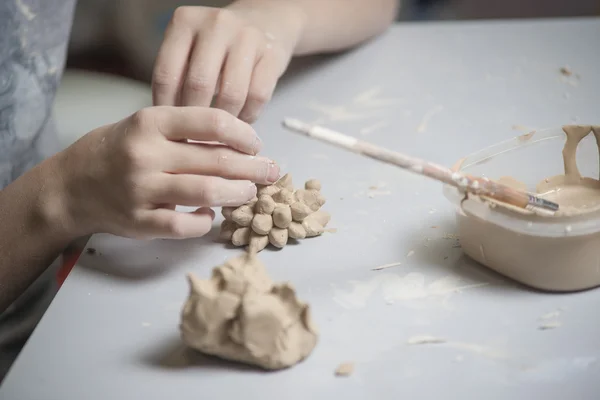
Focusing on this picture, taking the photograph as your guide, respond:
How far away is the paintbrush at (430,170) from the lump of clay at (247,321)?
13 cm

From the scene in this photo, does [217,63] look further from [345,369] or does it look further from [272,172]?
[345,369]

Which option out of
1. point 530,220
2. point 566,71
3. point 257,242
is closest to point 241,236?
point 257,242

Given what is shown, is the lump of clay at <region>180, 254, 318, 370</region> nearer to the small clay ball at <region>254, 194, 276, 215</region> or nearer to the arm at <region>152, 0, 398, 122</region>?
the small clay ball at <region>254, 194, 276, 215</region>

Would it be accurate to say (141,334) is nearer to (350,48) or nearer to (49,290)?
(49,290)

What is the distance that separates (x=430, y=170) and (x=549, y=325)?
0.16 meters

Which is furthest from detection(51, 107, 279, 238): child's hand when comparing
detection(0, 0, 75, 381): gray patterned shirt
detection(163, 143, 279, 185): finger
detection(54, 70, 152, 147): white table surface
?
detection(54, 70, 152, 147): white table surface

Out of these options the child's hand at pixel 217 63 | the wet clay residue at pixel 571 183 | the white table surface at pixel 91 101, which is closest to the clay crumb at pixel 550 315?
the wet clay residue at pixel 571 183

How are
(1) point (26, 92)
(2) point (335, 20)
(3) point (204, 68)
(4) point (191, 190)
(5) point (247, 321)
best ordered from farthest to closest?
(2) point (335, 20) < (1) point (26, 92) < (3) point (204, 68) < (4) point (191, 190) < (5) point (247, 321)

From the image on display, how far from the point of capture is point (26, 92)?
86 centimetres

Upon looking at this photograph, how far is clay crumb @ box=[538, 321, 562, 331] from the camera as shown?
1.71 ft

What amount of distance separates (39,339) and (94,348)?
0.16 feet

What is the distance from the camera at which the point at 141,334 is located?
0.53m

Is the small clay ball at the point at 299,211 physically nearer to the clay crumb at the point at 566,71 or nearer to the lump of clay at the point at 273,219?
the lump of clay at the point at 273,219

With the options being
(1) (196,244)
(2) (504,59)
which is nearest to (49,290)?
(1) (196,244)
